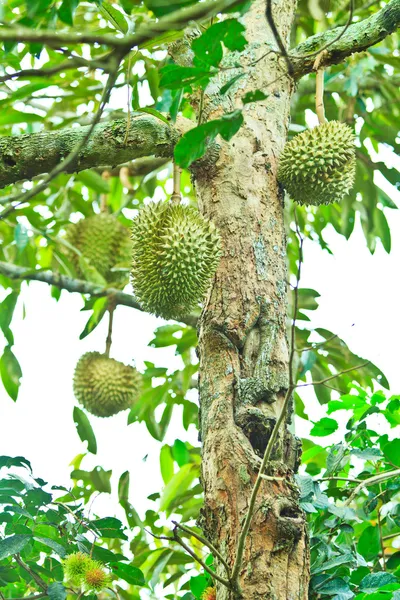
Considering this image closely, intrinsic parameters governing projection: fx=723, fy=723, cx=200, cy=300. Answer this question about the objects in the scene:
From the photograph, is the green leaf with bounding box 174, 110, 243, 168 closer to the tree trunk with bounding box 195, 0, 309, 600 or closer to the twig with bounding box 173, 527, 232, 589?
the tree trunk with bounding box 195, 0, 309, 600

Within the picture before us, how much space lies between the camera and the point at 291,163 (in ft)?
5.46

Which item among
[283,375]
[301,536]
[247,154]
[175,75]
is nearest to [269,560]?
[301,536]

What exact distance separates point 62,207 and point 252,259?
1711mm

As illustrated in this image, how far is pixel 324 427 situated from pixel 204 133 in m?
0.96

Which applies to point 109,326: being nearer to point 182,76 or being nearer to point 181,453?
point 181,453

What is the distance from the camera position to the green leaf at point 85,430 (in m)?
2.81

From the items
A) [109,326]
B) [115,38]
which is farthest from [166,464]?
[115,38]

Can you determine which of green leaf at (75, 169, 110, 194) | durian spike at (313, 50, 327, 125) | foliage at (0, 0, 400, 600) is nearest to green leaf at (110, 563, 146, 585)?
foliage at (0, 0, 400, 600)

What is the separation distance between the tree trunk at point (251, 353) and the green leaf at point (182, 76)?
0.14 m

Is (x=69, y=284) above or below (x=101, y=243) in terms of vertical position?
below

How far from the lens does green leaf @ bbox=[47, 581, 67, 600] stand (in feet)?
4.23

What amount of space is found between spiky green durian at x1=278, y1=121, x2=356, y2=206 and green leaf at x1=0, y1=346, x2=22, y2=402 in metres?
1.47

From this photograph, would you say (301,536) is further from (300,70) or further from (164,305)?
(300,70)

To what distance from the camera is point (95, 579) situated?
134cm
